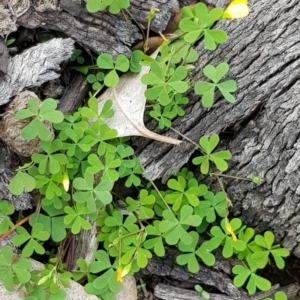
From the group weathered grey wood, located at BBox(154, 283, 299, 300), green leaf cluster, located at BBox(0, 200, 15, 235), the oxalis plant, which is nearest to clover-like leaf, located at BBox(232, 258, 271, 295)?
the oxalis plant

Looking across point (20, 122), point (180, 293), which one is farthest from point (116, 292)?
point (20, 122)

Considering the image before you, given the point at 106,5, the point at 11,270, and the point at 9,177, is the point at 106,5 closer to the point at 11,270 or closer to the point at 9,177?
the point at 9,177

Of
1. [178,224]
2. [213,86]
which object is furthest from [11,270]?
[213,86]

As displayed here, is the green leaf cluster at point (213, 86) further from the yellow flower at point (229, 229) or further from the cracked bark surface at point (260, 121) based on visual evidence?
the yellow flower at point (229, 229)

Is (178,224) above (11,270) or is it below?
below

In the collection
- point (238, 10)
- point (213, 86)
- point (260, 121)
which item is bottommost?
point (260, 121)

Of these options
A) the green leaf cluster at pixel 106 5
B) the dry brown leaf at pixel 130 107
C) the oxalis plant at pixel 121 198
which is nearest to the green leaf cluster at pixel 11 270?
the oxalis plant at pixel 121 198
